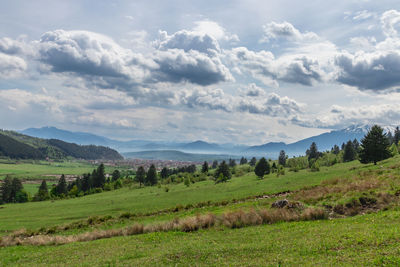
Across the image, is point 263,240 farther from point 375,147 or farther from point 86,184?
point 86,184

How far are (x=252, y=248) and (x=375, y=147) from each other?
63488 mm

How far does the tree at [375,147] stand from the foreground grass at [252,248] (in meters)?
53.1

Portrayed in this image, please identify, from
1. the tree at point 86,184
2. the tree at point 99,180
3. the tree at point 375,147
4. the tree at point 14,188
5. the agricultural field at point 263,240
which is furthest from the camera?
the tree at point 86,184

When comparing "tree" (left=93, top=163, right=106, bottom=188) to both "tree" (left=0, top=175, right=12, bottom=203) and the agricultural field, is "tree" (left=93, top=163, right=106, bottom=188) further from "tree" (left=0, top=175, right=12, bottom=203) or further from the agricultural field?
the agricultural field

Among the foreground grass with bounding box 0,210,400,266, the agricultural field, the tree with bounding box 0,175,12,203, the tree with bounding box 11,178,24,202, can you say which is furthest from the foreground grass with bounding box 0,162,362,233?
the tree with bounding box 11,178,24,202

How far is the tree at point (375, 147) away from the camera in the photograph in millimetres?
62094

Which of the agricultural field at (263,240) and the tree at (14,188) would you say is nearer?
the agricultural field at (263,240)

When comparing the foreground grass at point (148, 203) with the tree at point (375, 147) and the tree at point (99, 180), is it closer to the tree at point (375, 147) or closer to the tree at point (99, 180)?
the tree at point (375, 147)

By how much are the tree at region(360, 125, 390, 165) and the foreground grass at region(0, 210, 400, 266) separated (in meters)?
53.1

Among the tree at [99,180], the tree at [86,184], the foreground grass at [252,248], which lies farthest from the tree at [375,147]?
the tree at [86,184]

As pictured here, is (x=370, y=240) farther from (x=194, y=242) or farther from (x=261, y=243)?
(x=194, y=242)

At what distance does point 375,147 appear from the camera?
62656 millimetres

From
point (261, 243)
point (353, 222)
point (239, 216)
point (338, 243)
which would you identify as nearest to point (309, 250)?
point (338, 243)

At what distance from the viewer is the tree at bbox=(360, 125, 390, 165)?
6209cm
